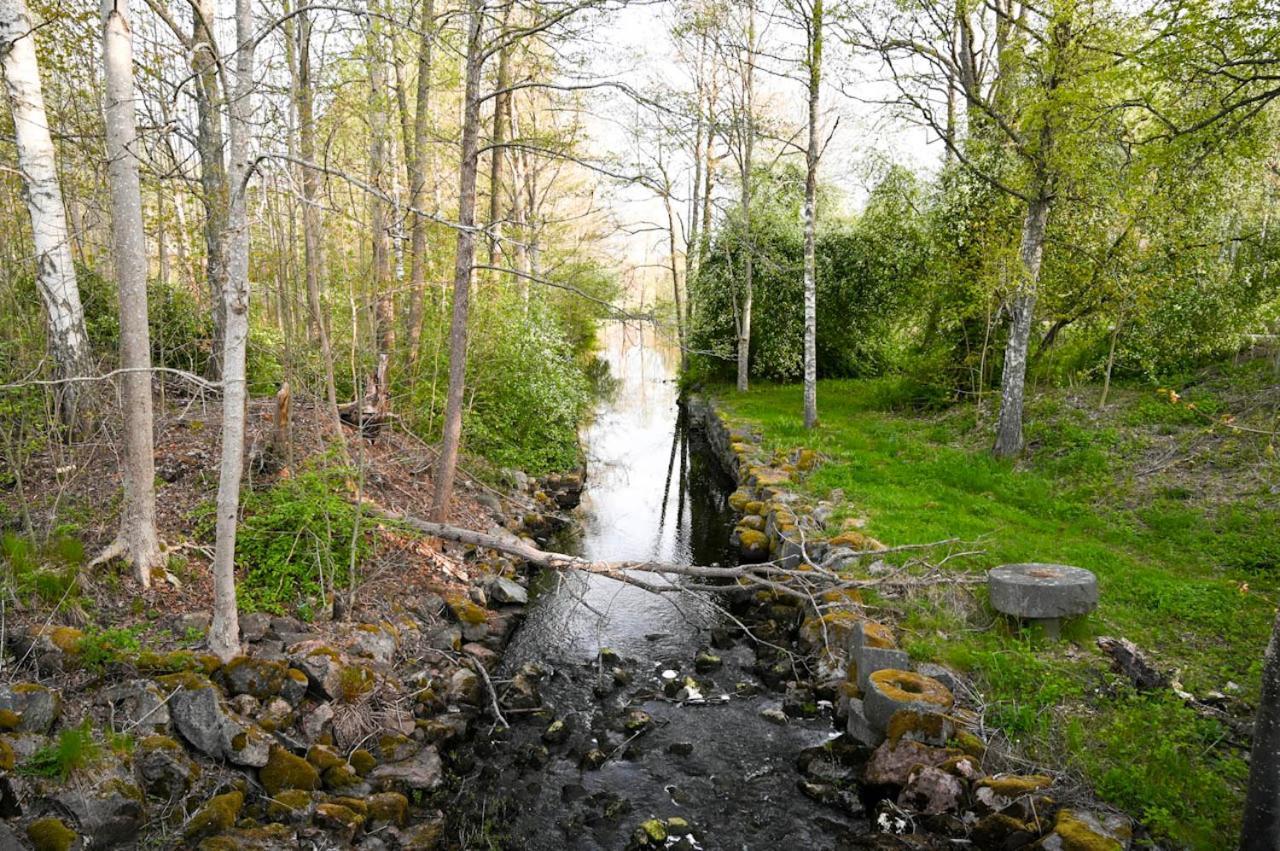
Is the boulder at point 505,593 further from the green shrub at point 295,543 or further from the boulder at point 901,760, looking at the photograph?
the boulder at point 901,760

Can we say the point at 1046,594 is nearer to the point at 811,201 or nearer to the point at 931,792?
the point at 931,792

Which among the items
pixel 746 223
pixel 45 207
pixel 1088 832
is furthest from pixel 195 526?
pixel 746 223

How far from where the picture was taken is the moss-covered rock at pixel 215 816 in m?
4.17

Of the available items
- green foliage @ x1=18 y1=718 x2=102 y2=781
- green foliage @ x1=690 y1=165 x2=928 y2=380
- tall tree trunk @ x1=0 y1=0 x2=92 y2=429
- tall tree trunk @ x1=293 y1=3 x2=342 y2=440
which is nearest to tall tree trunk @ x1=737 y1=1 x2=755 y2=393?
green foliage @ x1=690 y1=165 x2=928 y2=380

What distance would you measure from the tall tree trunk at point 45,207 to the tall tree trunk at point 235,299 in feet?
5.39

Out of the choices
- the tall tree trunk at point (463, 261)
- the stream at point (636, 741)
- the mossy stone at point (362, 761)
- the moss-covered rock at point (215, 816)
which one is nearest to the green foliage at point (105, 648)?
the moss-covered rock at point (215, 816)

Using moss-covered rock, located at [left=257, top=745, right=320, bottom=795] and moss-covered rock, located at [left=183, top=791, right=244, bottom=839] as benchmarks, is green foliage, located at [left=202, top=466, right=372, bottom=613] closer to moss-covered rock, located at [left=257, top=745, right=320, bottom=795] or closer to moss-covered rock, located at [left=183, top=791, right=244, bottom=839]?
moss-covered rock, located at [left=257, top=745, right=320, bottom=795]

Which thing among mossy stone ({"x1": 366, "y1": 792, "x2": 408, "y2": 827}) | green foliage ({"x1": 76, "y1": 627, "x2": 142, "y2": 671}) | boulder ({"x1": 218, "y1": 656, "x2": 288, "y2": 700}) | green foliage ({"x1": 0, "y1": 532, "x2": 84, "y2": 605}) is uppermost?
green foliage ({"x1": 0, "y1": 532, "x2": 84, "y2": 605})

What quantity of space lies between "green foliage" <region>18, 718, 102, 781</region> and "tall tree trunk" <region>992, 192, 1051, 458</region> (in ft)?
37.1

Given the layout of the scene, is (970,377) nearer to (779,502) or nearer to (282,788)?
(779,502)

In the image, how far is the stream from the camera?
16.6 ft

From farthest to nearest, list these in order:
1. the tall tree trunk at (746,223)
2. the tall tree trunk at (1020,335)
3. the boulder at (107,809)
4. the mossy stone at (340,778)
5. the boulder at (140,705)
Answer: the tall tree trunk at (746,223)
the tall tree trunk at (1020,335)
the mossy stone at (340,778)
the boulder at (140,705)
the boulder at (107,809)

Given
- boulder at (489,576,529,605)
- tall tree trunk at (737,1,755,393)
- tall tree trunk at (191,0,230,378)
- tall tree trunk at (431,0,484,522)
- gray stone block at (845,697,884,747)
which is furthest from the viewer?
tall tree trunk at (737,1,755,393)

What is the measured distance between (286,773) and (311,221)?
475cm
